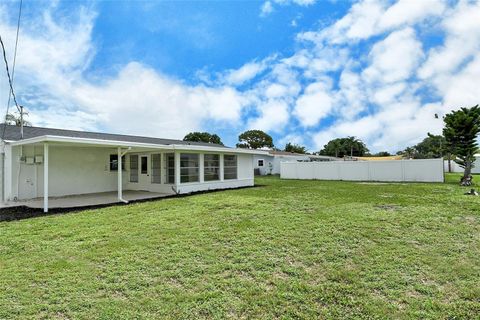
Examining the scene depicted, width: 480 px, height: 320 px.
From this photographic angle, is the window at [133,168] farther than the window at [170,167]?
Yes

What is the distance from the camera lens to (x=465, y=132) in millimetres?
15984

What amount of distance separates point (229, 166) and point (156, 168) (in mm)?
3936

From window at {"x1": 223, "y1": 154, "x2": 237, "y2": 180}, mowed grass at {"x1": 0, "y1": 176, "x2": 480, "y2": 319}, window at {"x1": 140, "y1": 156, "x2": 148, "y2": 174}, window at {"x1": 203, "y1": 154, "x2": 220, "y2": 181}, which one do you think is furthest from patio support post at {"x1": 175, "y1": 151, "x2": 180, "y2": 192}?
mowed grass at {"x1": 0, "y1": 176, "x2": 480, "y2": 319}

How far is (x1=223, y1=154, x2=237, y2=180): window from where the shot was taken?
14695mm

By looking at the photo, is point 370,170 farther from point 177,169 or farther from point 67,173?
point 67,173

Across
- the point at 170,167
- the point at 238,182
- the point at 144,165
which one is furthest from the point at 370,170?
the point at 144,165

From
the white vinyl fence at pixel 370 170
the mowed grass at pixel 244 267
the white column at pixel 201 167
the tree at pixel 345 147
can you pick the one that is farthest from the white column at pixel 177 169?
the tree at pixel 345 147

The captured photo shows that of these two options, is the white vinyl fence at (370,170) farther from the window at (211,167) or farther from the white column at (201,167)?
the white column at (201,167)

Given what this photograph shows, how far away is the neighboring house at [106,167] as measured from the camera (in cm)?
1005

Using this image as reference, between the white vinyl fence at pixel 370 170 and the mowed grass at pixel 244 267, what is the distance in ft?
41.7

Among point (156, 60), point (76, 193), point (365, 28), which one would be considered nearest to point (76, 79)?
point (156, 60)

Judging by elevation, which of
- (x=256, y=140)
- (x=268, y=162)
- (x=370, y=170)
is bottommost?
(x=370, y=170)

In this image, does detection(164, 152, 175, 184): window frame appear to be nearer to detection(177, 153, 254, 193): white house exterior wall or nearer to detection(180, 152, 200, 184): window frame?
detection(180, 152, 200, 184): window frame

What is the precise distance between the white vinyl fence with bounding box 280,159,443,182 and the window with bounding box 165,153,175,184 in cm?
1251
